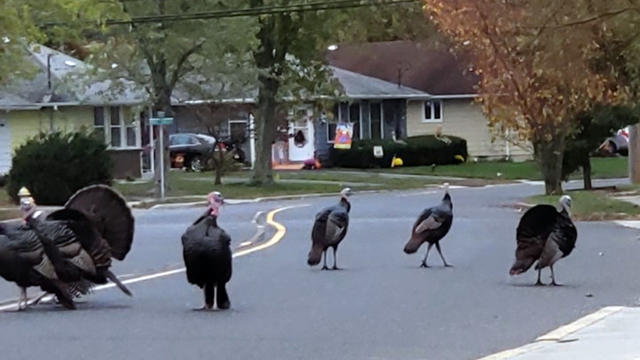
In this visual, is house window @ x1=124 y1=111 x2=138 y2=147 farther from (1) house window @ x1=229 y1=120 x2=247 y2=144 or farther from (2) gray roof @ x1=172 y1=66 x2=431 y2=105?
(2) gray roof @ x1=172 y1=66 x2=431 y2=105

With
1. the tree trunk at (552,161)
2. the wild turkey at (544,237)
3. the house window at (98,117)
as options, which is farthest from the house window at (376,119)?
the wild turkey at (544,237)

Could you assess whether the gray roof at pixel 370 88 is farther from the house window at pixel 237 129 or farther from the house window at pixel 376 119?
the house window at pixel 237 129

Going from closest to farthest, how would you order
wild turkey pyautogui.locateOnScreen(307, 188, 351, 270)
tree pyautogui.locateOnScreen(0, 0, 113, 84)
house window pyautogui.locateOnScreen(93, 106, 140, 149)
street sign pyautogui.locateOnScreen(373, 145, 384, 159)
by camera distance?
wild turkey pyautogui.locateOnScreen(307, 188, 351, 270), tree pyautogui.locateOnScreen(0, 0, 113, 84), house window pyautogui.locateOnScreen(93, 106, 140, 149), street sign pyautogui.locateOnScreen(373, 145, 384, 159)

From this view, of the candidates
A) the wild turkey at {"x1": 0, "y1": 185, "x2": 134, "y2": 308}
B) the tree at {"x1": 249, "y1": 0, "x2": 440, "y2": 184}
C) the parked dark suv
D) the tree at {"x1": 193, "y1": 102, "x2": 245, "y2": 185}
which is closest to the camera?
the wild turkey at {"x1": 0, "y1": 185, "x2": 134, "y2": 308}

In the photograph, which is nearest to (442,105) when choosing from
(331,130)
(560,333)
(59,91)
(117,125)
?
(331,130)

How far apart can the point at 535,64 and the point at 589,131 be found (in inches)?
608

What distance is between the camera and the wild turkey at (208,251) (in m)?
13.3

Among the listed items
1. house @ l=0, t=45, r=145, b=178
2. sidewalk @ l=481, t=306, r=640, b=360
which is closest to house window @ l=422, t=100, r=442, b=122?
house @ l=0, t=45, r=145, b=178

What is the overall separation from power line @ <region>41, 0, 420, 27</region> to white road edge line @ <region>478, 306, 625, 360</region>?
88.1ft

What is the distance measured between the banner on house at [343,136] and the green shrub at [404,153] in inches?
10.0

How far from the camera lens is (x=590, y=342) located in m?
11.1

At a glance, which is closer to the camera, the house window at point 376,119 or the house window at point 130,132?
the house window at point 130,132

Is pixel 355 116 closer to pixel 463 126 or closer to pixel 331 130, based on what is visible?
pixel 331 130

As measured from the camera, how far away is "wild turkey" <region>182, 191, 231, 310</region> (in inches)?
523
